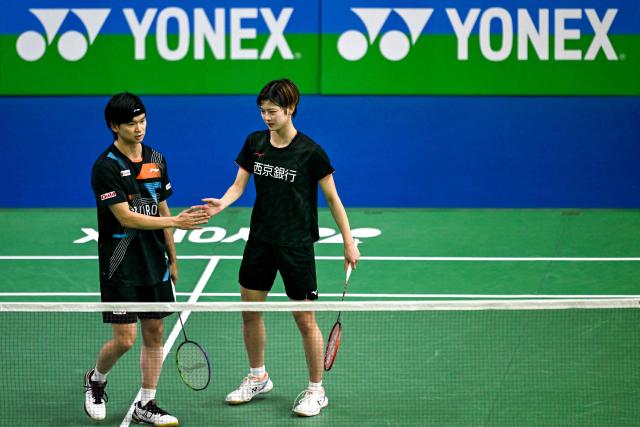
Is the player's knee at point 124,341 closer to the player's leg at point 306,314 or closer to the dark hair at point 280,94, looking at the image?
the player's leg at point 306,314

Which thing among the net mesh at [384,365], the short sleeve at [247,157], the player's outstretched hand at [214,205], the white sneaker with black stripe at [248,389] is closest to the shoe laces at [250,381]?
the white sneaker with black stripe at [248,389]

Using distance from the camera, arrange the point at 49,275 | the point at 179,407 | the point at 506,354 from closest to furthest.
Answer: the point at 179,407 < the point at 506,354 < the point at 49,275

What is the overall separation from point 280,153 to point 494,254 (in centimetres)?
428

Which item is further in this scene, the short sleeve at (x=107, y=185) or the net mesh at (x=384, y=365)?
the net mesh at (x=384, y=365)

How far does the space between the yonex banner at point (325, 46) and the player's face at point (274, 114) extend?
5.47 meters

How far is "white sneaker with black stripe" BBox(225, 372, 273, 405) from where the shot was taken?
6.43 metres

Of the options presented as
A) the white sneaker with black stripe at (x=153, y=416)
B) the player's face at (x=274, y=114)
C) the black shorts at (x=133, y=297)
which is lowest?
the white sneaker with black stripe at (x=153, y=416)

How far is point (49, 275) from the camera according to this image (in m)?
9.28

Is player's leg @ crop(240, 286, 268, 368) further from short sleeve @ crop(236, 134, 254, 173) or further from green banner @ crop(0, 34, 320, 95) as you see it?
green banner @ crop(0, 34, 320, 95)

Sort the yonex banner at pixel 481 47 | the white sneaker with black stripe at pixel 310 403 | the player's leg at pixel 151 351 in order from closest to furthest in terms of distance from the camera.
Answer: the player's leg at pixel 151 351
the white sneaker with black stripe at pixel 310 403
the yonex banner at pixel 481 47

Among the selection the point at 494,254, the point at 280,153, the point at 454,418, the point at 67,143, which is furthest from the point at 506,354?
the point at 67,143

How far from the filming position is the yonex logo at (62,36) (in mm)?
11266

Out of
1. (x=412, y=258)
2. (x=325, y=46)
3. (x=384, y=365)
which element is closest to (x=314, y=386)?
(x=384, y=365)

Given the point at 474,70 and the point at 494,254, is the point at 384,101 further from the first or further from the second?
the point at 494,254
